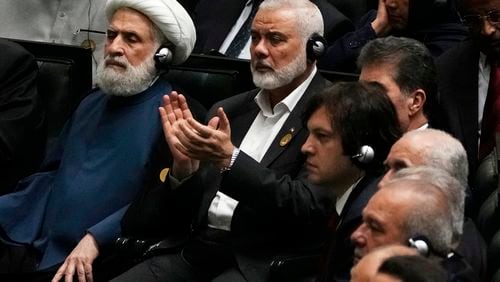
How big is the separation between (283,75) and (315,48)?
0.14m

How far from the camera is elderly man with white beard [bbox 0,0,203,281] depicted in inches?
198

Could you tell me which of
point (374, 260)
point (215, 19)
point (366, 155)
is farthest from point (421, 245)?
point (215, 19)

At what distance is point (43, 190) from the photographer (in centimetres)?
521

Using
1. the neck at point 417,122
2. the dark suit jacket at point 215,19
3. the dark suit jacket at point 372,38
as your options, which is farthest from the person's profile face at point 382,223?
the dark suit jacket at point 215,19

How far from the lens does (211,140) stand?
4398 millimetres

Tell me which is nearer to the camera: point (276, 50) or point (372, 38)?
point (276, 50)

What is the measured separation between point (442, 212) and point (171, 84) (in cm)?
191

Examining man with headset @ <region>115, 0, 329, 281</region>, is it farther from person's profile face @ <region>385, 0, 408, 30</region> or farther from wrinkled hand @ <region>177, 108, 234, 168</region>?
person's profile face @ <region>385, 0, 408, 30</region>

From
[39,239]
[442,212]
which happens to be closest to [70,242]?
[39,239]

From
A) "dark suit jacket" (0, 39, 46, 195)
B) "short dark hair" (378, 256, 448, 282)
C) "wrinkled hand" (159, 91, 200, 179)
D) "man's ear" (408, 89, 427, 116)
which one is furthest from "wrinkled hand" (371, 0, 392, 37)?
"short dark hair" (378, 256, 448, 282)

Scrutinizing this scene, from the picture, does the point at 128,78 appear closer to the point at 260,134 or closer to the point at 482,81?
the point at 260,134

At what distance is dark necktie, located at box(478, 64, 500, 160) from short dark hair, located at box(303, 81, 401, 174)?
532 mm

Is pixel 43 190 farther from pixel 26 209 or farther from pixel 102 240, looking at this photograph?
pixel 102 240

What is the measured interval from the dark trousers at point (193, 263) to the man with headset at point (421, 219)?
1135 millimetres
